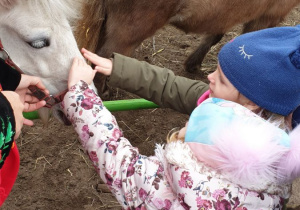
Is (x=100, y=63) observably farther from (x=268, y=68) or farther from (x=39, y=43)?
(x=268, y=68)

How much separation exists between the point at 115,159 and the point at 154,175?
15 cm

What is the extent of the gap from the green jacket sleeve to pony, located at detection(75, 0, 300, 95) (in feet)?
3.20

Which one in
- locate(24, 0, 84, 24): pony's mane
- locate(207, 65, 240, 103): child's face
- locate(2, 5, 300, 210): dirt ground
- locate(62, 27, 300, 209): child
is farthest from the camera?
locate(2, 5, 300, 210): dirt ground

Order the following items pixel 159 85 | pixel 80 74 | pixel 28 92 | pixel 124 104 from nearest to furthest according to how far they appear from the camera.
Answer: pixel 80 74 < pixel 28 92 < pixel 159 85 < pixel 124 104

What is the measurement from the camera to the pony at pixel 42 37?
1.67 m

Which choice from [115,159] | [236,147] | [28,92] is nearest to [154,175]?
[115,159]

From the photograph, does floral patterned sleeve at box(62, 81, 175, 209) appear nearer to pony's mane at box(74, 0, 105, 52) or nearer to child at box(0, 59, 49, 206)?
child at box(0, 59, 49, 206)

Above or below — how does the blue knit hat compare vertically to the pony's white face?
above

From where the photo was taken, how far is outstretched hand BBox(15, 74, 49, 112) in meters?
1.59

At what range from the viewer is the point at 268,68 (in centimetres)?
120

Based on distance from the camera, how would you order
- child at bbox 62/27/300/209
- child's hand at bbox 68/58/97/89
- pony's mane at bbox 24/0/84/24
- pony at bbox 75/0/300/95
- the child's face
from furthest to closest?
pony at bbox 75/0/300/95, pony's mane at bbox 24/0/84/24, child's hand at bbox 68/58/97/89, the child's face, child at bbox 62/27/300/209

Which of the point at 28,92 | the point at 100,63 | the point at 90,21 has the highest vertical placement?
the point at 100,63

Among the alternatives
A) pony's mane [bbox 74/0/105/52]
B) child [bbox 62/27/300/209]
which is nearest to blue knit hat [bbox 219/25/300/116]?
child [bbox 62/27/300/209]

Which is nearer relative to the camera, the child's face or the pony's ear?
the child's face
